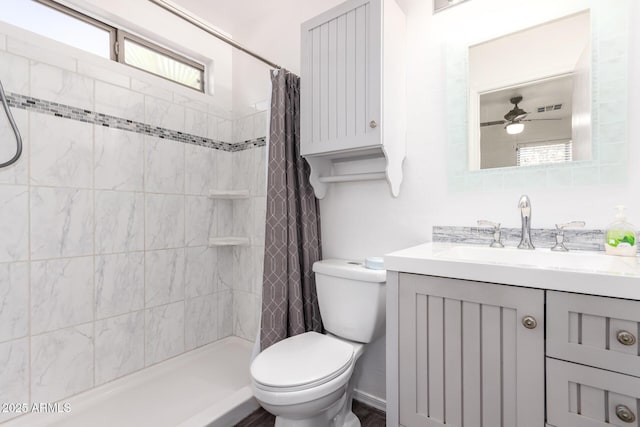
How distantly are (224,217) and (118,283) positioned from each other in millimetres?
822

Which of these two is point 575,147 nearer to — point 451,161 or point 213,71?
point 451,161

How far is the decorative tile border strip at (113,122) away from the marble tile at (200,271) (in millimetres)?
781

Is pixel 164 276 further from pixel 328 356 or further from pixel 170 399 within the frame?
pixel 328 356

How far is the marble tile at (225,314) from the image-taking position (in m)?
2.28

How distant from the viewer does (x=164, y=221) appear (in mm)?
1940

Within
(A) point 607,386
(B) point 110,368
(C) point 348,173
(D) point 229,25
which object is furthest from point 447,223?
(D) point 229,25

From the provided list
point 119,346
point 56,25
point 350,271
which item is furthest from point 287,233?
point 56,25

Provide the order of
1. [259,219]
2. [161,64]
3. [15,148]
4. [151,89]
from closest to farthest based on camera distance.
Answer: [15,148], [151,89], [161,64], [259,219]

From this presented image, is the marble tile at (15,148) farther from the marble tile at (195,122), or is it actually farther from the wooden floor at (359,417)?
the wooden floor at (359,417)

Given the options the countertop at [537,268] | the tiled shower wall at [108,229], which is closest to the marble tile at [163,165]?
the tiled shower wall at [108,229]

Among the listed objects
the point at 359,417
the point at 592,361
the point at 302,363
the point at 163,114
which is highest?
the point at 163,114

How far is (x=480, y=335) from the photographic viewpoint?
0.89 m

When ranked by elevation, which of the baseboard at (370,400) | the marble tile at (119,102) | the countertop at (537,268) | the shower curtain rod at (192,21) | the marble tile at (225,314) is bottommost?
the baseboard at (370,400)

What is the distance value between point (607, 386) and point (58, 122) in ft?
7.74
